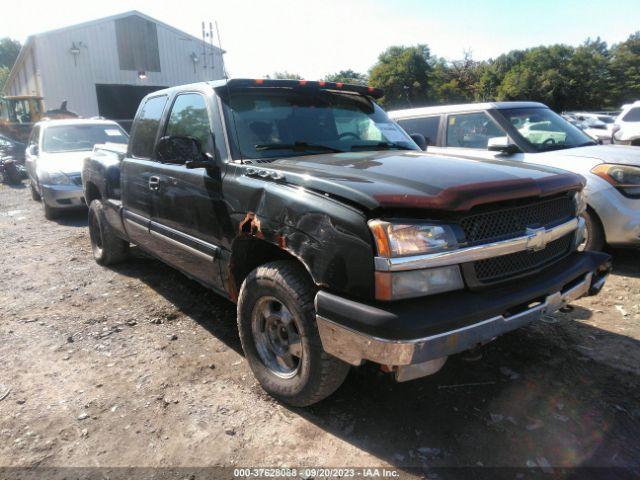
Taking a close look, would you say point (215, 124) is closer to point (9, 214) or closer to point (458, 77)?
point (9, 214)

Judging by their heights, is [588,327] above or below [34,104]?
below

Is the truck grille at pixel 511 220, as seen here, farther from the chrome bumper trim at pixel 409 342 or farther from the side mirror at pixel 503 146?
the side mirror at pixel 503 146

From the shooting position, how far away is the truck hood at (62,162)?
866cm

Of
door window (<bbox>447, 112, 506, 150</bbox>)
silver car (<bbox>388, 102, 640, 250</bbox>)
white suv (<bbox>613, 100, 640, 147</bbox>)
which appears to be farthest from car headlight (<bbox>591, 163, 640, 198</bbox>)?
white suv (<bbox>613, 100, 640, 147</bbox>)

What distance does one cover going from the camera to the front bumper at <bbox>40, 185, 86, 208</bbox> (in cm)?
838

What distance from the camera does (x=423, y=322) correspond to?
2.04m

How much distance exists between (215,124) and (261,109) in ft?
1.11

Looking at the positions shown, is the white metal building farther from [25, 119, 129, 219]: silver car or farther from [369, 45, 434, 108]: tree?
[369, 45, 434, 108]: tree

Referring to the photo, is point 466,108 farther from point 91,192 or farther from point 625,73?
point 625,73

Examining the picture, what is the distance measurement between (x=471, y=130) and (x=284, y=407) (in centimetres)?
466

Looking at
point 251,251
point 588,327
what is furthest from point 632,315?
point 251,251

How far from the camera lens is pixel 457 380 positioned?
3.03 metres

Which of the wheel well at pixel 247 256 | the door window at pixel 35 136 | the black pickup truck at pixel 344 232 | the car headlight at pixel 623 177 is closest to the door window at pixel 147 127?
the black pickup truck at pixel 344 232

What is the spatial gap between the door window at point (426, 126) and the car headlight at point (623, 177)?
2259 millimetres
